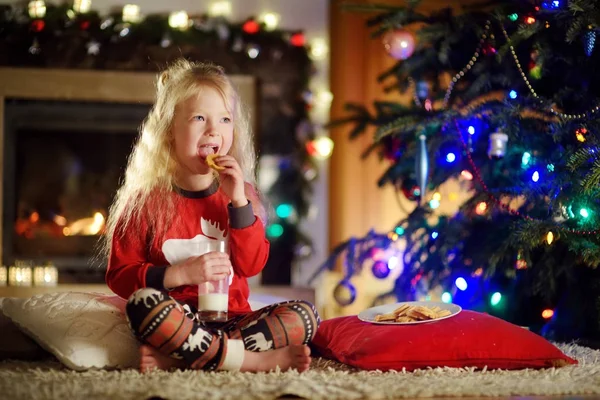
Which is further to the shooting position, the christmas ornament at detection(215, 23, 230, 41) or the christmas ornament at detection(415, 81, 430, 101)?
the christmas ornament at detection(215, 23, 230, 41)

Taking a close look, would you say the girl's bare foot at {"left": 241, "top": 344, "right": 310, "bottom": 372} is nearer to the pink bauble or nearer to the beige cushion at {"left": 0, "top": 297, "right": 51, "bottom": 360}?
the beige cushion at {"left": 0, "top": 297, "right": 51, "bottom": 360}

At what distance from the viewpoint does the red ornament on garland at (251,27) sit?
149 inches

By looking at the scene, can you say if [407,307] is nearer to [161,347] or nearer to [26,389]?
[161,347]

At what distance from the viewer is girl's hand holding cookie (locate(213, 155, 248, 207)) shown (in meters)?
1.81

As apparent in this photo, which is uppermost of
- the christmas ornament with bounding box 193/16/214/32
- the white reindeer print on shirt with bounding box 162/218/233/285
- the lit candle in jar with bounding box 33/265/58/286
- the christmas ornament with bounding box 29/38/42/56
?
the christmas ornament with bounding box 193/16/214/32

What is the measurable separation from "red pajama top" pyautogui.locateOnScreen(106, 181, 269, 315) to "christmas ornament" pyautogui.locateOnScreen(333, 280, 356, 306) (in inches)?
42.6

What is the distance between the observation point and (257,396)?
143 centimetres

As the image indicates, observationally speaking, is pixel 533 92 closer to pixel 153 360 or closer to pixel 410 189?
pixel 410 189

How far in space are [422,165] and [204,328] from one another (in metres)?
1.16

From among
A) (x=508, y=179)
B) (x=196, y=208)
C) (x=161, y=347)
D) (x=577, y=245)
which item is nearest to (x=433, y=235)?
(x=508, y=179)

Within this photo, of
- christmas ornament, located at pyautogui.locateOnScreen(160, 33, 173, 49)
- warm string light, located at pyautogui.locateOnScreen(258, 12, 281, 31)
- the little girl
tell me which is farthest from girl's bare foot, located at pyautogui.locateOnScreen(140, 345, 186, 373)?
warm string light, located at pyautogui.locateOnScreen(258, 12, 281, 31)

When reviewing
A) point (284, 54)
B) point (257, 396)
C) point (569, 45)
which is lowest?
point (257, 396)

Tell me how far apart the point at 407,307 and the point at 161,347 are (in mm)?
671

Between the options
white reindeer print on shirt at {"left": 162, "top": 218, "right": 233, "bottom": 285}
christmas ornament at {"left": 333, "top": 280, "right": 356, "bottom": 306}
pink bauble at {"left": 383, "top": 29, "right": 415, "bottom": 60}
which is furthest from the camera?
christmas ornament at {"left": 333, "top": 280, "right": 356, "bottom": 306}
